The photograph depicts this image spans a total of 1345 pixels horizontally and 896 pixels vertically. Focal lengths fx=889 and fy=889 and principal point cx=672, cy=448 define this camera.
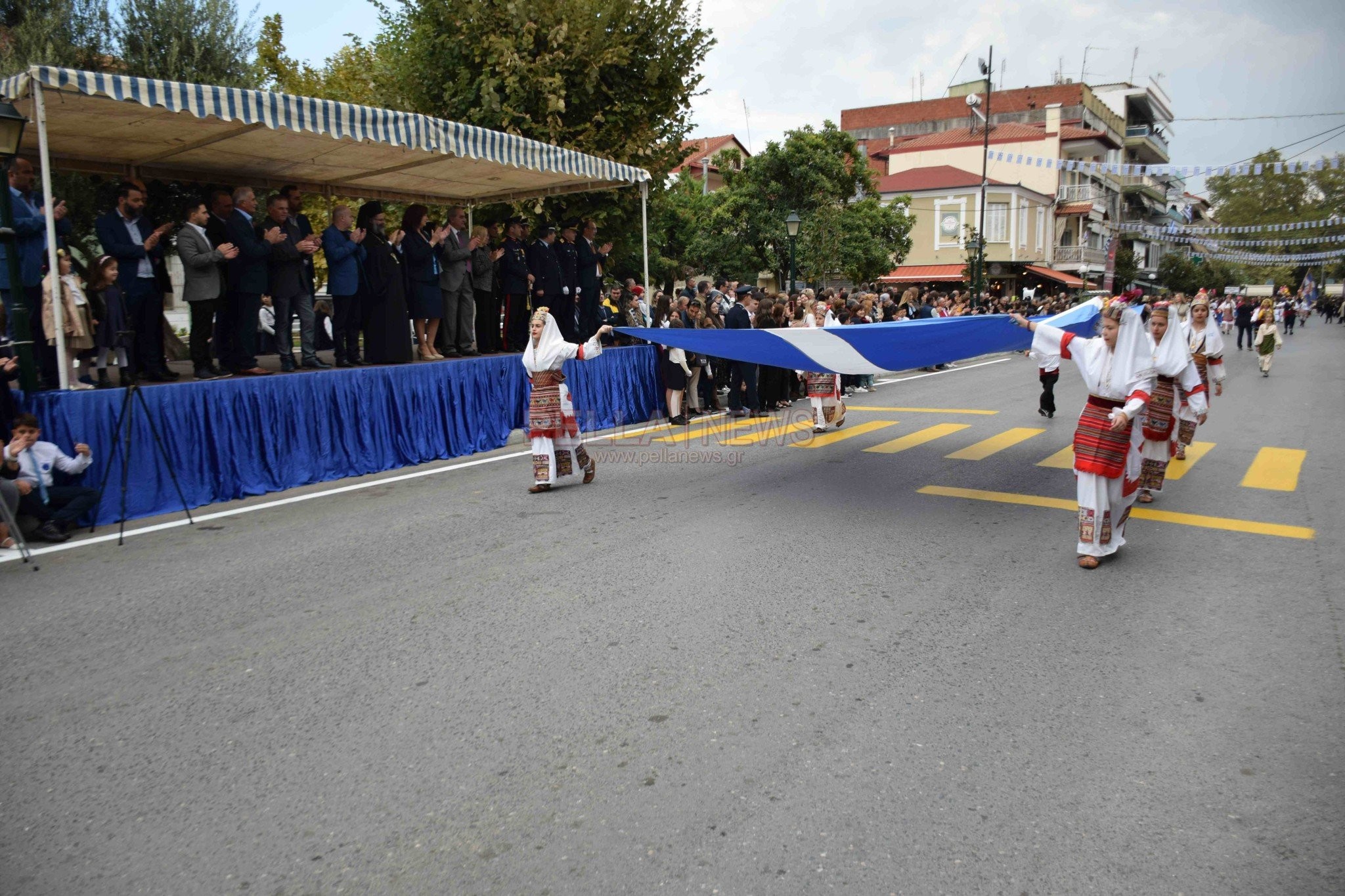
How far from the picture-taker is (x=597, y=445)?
11.3 meters

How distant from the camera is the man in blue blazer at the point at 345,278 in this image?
1040cm

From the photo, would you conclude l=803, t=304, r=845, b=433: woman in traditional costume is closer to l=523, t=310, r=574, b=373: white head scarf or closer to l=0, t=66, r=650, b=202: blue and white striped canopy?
l=0, t=66, r=650, b=202: blue and white striped canopy

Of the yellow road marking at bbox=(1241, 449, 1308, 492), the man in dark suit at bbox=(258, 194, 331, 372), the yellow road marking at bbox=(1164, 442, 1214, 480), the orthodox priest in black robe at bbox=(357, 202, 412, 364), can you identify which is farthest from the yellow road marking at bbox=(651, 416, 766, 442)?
the yellow road marking at bbox=(1241, 449, 1308, 492)

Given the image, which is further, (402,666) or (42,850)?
(402,666)

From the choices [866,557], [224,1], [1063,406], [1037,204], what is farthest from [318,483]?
[1037,204]

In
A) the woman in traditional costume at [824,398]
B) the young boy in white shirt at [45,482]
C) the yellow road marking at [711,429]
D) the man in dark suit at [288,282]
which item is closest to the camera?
the young boy in white shirt at [45,482]

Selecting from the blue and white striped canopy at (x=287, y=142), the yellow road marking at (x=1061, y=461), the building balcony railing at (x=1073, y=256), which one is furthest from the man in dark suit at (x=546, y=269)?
the building balcony railing at (x=1073, y=256)

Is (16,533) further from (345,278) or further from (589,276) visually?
(589,276)

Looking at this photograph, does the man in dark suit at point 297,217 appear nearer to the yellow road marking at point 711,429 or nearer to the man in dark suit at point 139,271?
the man in dark suit at point 139,271

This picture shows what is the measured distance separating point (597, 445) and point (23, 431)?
6037 millimetres

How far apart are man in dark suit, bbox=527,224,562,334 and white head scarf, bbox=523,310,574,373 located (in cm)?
446

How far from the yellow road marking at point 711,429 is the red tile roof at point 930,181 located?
1578 inches

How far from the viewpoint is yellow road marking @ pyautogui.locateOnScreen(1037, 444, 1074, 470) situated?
965cm

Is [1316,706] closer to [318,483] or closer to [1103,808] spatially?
[1103,808]
